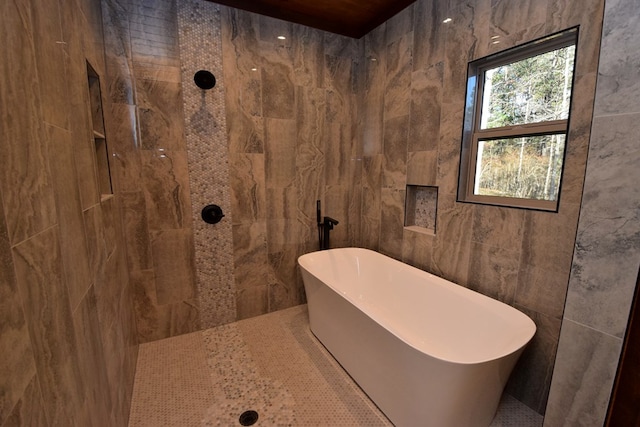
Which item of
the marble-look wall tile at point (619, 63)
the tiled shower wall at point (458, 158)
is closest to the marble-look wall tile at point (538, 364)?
the tiled shower wall at point (458, 158)

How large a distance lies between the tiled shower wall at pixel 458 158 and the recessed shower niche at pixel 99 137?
2.15 metres

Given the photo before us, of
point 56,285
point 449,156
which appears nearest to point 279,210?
point 449,156

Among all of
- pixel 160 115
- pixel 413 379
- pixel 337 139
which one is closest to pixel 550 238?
pixel 413 379

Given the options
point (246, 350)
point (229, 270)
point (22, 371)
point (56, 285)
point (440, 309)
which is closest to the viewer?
point (22, 371)

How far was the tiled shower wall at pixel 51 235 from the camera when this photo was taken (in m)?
0.61

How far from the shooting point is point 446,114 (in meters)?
2.00

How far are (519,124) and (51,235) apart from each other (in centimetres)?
237

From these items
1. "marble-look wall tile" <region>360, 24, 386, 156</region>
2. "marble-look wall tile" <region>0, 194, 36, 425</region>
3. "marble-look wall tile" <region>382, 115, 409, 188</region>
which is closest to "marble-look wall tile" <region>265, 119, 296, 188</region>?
"marble-look wall tile" <region>360, 24, 386, 156</region>

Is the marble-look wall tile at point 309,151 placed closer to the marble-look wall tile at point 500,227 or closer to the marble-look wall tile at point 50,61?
the marble-look wall tile at point 500,227

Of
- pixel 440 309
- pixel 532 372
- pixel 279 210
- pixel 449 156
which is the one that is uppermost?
pixel 449 156

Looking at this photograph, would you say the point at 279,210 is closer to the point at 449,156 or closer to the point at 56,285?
the point at 449,156

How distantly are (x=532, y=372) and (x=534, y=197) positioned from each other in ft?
3.46

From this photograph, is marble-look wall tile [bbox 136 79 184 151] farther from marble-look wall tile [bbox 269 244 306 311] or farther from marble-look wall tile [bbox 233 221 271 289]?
marble-look wall tile [bbox 269 244 306 311]

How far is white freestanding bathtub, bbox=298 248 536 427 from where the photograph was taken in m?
1.25
